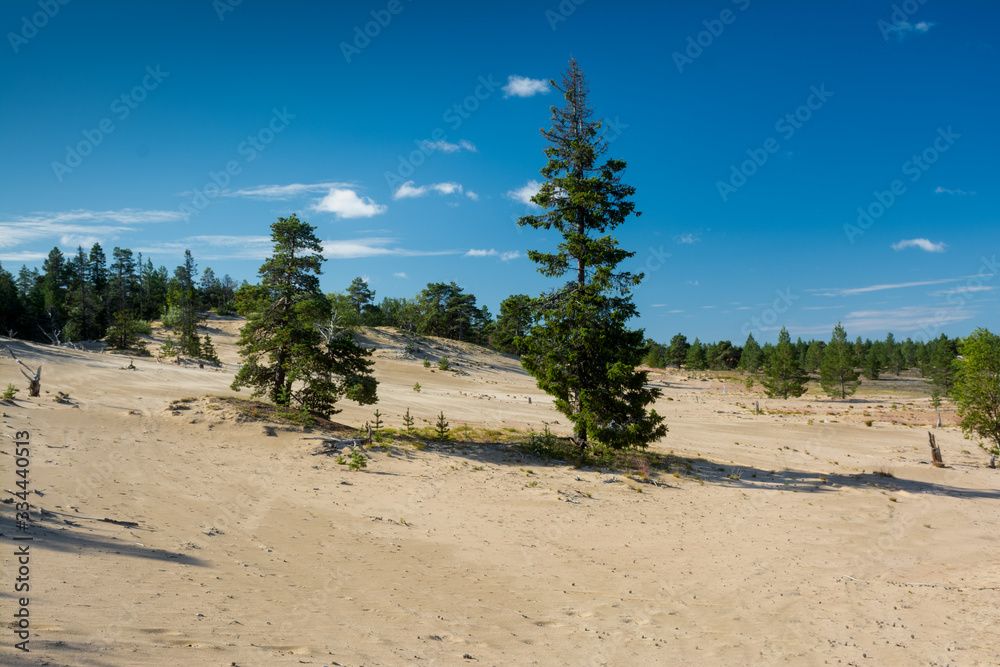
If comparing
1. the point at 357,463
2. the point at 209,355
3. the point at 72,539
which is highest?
the point at 209,355

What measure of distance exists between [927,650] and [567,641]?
6.19 meters

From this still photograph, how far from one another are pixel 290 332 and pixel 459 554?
1365cm

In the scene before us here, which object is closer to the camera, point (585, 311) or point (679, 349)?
point (585, 311)

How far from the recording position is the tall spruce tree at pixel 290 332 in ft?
67.5

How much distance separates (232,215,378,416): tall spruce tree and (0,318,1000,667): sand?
213cm

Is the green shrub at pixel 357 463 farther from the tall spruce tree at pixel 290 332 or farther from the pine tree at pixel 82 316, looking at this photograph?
the pine tree at pixel 82 316

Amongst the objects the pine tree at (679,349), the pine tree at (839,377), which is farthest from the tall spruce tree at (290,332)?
the pine tree at (679,349)

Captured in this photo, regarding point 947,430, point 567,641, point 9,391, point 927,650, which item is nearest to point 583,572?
point 567,641

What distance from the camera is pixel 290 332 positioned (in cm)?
2064

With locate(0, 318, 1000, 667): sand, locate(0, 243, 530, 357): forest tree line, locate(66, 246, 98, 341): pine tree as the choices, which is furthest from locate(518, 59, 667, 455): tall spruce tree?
locate(66, 246, 98, 341): pine tree

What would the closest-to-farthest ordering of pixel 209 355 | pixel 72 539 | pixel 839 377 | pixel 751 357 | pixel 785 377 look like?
pixel 72 539, pixel 209 355, pixel 785 377, pixel 839 377, pixel 751 357

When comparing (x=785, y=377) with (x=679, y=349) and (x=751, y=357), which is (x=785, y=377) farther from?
(x=679, y=349)

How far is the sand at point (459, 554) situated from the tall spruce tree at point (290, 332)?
2132mm

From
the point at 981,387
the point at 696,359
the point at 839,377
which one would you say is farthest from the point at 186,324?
the point at 696,359
